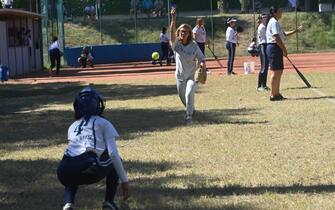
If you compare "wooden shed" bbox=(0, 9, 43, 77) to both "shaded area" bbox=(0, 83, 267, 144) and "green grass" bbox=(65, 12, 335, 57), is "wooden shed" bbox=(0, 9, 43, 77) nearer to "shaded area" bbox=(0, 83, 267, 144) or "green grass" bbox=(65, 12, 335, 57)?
"green grass" bbox=(65, 12, 335, 57)

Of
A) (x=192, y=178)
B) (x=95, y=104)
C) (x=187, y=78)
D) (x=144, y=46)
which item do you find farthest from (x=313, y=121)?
(x=144, y=46)

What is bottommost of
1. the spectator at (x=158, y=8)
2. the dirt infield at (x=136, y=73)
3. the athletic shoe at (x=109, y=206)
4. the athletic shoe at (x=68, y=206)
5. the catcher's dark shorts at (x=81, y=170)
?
the dirt infield at (x=136, y=73)

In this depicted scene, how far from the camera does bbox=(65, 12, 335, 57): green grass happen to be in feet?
148

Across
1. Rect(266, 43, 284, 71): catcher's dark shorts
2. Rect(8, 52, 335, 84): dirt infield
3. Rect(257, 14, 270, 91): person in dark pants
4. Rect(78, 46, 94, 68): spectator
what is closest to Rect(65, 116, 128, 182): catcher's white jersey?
Rect(266, 43, 284, 71): catcher's dark shorts

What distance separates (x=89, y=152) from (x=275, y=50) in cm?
938

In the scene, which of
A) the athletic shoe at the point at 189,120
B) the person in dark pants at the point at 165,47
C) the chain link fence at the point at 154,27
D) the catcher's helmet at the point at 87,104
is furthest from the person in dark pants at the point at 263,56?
the chain link fence at the point at 154,27

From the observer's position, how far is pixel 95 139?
573cm

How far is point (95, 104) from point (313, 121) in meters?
6.05

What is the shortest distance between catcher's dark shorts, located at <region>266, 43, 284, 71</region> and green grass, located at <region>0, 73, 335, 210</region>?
737 mm

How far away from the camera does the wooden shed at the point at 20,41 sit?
30.3 m

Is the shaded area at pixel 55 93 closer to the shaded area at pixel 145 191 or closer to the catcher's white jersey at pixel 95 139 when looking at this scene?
the shaded area at pixel 145 191

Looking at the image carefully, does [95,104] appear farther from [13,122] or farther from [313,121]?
[13,122]

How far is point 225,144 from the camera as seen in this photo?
9453mm

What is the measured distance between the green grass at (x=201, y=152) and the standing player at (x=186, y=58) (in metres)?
0.49
